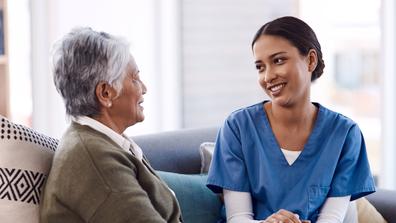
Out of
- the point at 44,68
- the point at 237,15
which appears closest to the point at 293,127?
the point at 44,68

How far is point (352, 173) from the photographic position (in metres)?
2.00

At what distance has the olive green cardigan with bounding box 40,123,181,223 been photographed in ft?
4.80

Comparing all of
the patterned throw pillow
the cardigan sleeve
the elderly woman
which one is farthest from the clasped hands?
the patterned throw pillow

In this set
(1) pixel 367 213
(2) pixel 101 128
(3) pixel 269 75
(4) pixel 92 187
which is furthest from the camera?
(1) pixel 367 213

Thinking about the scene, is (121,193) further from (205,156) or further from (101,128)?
(205,156)

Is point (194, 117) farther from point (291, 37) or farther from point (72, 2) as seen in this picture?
point (291, 37)

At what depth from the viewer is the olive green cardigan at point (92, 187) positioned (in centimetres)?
146

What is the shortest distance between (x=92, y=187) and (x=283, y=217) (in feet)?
1.92

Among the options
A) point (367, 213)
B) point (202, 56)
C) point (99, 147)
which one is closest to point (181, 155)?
point (367, 213)

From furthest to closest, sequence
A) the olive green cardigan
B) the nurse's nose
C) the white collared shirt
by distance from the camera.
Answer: the nurse's nose → the white collared shirt → the olive green cardigan

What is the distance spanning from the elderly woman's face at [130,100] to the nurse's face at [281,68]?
409 millimetres

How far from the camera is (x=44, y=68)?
9.97 ft

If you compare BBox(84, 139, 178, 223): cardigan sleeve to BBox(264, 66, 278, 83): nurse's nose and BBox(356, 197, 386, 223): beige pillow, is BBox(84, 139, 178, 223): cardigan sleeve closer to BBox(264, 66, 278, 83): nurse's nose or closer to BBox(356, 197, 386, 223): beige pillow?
BBox(264, 66, 278, 83): nurse's nose

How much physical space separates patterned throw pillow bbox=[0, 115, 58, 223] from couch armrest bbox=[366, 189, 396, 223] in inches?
48.4
